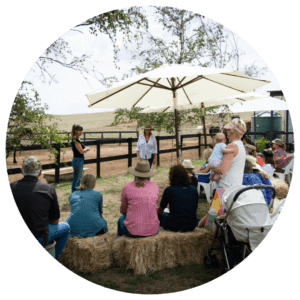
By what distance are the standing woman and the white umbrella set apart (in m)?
0.34

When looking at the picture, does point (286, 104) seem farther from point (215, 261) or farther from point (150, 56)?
point (215, 261)

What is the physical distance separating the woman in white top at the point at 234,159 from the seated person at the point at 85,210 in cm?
132

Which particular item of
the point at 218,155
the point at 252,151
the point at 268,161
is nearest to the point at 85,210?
the point at 218,155

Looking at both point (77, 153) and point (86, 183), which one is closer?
point (86, 183)

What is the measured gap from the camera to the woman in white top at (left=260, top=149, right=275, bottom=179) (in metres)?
3.56

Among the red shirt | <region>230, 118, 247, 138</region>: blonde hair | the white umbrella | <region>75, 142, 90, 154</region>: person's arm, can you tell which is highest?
the white umbrella

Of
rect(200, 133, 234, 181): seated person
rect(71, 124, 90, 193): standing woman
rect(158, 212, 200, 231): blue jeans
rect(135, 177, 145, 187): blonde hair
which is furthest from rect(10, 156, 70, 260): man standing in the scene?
rect(200, 133, 234, 181): seated person

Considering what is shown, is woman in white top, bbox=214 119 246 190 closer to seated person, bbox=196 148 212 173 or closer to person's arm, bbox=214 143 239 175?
person's arm, bbox=214 143 239 175

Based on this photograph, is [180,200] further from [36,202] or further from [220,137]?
[36,202]

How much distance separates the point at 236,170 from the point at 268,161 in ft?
2.41

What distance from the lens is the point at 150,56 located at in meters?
3.46

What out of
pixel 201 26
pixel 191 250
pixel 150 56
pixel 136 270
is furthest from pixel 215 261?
pixel 201 26

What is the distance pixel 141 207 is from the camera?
9.46ft

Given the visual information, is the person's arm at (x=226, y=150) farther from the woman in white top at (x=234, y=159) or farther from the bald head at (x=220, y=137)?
the bald head at (x=220, y=137)
